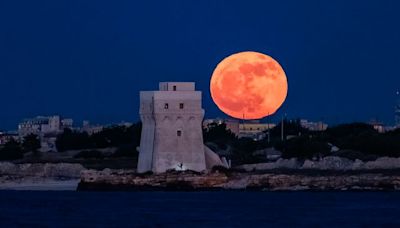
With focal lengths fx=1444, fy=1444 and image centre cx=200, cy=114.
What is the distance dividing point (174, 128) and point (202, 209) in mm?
11951

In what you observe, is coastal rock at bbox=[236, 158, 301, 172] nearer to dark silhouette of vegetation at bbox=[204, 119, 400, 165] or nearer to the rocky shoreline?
dark silhouette of vegetation at bbox=[204, 119, 400, 165]

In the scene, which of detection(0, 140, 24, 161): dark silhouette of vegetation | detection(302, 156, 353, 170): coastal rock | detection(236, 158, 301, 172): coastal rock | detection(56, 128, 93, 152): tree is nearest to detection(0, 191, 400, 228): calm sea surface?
detection(302, 156, 353, 170): coastal rock

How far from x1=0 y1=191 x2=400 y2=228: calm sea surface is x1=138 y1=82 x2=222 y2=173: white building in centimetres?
146

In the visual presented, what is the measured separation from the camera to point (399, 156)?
2835 inches

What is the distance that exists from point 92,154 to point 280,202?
29176mm

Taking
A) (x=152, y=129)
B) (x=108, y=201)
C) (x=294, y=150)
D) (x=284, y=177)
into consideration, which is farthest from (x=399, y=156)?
(x=108, y=201)

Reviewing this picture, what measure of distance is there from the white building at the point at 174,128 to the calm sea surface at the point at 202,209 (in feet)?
4.80

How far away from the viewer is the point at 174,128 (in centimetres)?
6306

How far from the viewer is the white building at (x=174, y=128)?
207ft

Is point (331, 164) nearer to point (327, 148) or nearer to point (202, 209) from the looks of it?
point (327, 148)

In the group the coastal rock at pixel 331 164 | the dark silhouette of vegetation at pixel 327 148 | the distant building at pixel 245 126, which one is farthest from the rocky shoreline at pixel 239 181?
the distant building at pixel 245 126

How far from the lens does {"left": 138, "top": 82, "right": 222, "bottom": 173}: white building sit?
63.0 m

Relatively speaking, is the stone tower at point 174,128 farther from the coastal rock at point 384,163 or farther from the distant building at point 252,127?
the distant building at point 252,127

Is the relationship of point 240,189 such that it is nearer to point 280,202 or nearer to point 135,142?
point 280,202
